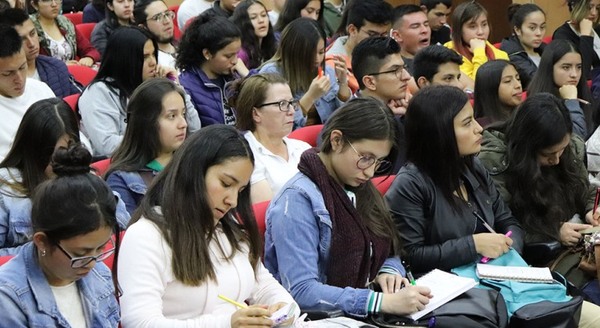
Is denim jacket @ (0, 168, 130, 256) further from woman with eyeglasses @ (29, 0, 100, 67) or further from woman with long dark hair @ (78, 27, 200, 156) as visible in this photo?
woman with eyeglasses @ (29, 0, 100, 67)

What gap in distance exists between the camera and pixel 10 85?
407 centimetres

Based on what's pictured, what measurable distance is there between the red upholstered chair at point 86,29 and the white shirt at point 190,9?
30.9 inches

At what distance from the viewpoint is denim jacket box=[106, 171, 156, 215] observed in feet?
10.6

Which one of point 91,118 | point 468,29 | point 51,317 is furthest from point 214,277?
point 468,29

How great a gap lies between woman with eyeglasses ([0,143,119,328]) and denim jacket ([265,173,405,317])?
69 cm

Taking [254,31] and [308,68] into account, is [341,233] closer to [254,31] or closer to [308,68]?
[308,68]

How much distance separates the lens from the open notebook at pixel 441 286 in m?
2.70

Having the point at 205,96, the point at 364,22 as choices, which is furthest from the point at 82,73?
the point at 364,22

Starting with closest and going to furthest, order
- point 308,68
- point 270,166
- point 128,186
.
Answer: point 128,186, point 270,166, point 308,68

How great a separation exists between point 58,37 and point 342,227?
388 cm

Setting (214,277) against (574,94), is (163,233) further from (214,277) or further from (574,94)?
(574,94)

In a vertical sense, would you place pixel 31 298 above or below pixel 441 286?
above

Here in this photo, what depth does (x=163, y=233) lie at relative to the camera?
2.37 metres

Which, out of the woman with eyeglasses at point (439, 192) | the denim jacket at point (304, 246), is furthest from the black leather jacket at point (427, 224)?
the denim jacket at point (304, 246)
